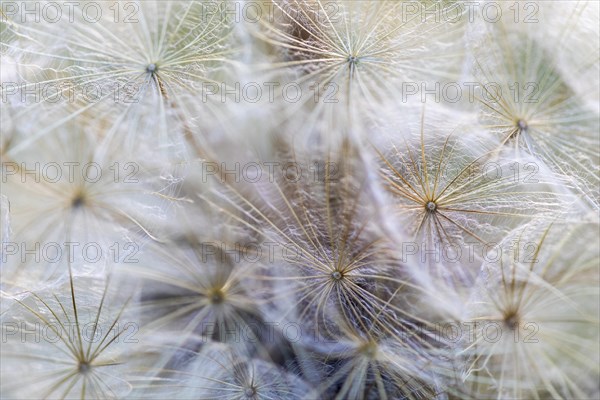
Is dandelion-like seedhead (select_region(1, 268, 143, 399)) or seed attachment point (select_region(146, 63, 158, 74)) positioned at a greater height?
seed attachment point (select_region(146, 63, 158, 74))

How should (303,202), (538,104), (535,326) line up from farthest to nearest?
→ (538,104) < (303,202) < (535,326)

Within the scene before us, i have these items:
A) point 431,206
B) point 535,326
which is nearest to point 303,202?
point 431,206

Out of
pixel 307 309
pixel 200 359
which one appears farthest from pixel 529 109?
pixel 200 359

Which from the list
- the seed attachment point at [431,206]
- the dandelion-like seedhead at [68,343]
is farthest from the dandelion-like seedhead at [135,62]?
the seed attachment point at [431,206]

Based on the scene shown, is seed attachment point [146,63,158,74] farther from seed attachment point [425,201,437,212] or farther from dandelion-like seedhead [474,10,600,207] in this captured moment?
dandelion-like seedhead [474,10,600,207]

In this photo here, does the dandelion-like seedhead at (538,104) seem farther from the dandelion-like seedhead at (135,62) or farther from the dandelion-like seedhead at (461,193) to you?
the dandelion-like seedhead at (135,62)

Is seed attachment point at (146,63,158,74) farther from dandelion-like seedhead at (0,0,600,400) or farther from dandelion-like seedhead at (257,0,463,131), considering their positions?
dandelion-like seedhead at (257,0,463,131)

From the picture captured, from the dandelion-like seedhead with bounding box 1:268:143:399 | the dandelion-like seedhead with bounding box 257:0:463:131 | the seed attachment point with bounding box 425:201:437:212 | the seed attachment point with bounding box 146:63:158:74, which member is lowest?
the dandelion-like seedhead with bounding box 1:268:143:399

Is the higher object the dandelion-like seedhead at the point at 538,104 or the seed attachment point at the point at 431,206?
the dandelion-like seedhead at the point at 538,104

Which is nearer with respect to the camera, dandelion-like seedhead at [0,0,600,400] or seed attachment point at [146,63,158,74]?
dandelion-like seedhead at [0,0,600,400]

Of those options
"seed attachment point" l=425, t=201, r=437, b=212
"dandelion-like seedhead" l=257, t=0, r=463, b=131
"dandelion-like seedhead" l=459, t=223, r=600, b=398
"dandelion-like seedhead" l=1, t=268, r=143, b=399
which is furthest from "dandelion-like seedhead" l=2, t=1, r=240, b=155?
"dandelion-like seedhead" l=459, t=223, r=600, b=398

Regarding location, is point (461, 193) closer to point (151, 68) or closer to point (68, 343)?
point (151, 68)
